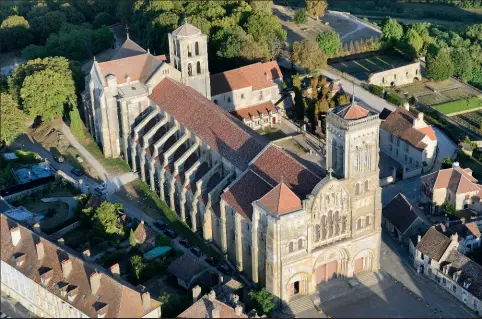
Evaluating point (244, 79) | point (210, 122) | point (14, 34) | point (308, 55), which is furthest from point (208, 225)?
point (14, 34)

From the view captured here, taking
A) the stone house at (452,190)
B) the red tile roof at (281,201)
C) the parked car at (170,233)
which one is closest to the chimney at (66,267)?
the parked car at (170,233)

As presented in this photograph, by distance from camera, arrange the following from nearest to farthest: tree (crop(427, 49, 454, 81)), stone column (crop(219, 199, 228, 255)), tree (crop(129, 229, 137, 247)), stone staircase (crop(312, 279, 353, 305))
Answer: stone staircase (crop(312, 279, 353, 305)) → stone column (crop(219, 199, 228, 255)) → tree (crop(129, 229, 137, 247)) → tree (crop(427, 49, 454, 81))

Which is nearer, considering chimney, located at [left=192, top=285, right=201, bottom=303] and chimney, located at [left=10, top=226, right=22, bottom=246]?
chimney, located at [left=192, top=285, right=201, bottom=303]

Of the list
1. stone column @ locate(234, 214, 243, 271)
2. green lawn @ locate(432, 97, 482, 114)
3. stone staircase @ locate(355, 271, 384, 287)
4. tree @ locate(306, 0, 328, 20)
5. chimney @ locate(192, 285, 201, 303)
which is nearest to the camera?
chimney @ locate(192, 285, 201, 303)

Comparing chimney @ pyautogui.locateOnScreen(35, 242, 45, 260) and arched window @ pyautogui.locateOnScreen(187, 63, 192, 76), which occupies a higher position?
arched window @ pyautogui.locateOnScreen(187, 63, 192, 76)

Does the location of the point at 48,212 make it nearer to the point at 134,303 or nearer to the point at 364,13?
the point at 134,303

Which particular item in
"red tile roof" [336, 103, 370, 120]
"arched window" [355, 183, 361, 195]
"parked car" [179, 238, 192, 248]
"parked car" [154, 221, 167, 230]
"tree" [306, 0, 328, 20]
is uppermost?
"red tile roof" [336, 103, 370, 120]

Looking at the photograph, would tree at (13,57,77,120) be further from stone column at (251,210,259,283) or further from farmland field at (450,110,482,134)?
farmland field at (450,110,482,134)

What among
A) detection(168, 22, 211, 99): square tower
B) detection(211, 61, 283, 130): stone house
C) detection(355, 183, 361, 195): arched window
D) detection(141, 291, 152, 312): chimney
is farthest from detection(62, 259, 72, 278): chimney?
detection(211, 61, 283, 130): stone house
